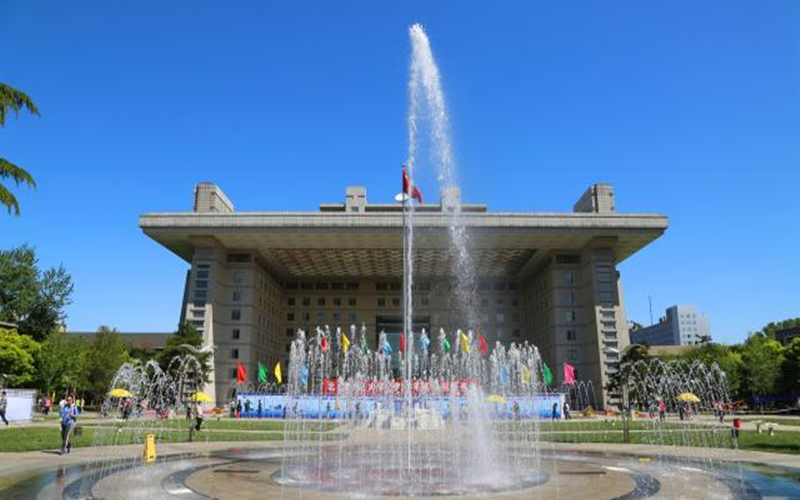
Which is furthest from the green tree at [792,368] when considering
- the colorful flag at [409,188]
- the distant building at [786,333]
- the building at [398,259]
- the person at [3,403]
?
the person at [3,403]

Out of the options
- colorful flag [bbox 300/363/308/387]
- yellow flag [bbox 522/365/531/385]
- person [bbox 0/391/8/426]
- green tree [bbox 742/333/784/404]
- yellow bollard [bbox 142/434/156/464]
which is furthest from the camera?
green tree [bbox 742/333/784/404]

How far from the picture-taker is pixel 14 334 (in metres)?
50.5

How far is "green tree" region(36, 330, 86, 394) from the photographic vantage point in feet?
178

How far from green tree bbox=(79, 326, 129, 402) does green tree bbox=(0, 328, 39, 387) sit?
A: 7.89 metres

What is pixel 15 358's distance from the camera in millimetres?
49500

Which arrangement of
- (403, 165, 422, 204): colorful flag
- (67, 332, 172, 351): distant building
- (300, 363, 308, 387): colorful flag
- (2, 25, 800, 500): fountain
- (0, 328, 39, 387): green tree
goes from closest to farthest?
(2, 25, 800, 500): fountain, (403, 165, 422, 204): colorful flag, (0, 328, 39, 387): green tree, (300, 363, 308, 387): colorful flag, (67, 332, 172, 351): distant building

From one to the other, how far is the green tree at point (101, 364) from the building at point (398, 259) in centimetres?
846

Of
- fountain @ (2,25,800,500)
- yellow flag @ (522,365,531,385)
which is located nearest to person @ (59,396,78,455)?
fountain @ (2,25,800,500)

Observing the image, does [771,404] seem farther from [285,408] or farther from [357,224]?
[285,408]

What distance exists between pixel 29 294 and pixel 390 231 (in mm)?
37416

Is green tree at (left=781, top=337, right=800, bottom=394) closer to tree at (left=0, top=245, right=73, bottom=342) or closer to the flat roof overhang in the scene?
the flat roof overhang

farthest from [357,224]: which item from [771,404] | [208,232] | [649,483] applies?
[771,404]

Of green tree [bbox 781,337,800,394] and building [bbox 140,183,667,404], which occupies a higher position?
building [bbox 140,183,667,404]

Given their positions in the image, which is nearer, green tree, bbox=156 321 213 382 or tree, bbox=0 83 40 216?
tree, bbox=0 83 40 216
